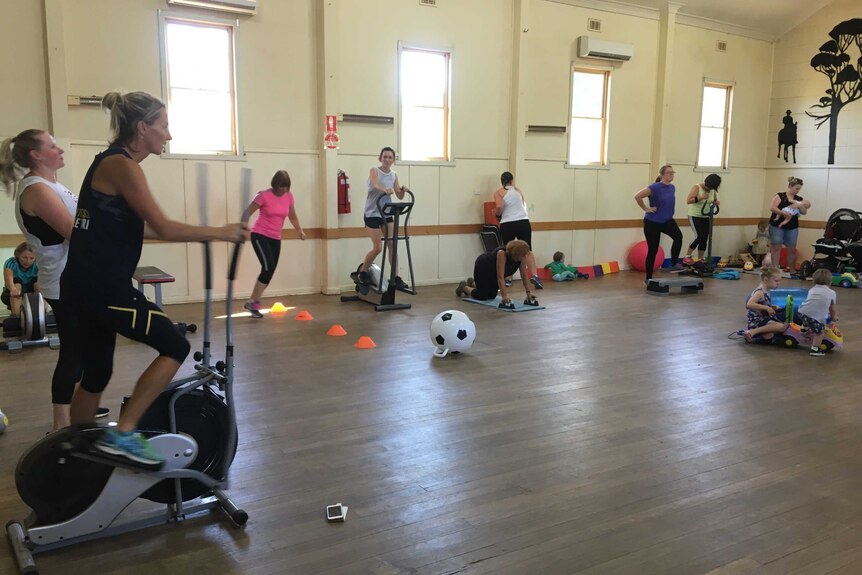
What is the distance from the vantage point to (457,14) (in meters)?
8.50

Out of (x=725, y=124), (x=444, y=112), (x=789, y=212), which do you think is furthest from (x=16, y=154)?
(x=725, y=124)

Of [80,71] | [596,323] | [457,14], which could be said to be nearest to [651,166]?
[457,14]

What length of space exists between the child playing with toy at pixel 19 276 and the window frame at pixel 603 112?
22.8 feet

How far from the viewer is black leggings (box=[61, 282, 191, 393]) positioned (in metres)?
2.20

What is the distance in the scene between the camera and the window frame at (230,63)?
269 inches

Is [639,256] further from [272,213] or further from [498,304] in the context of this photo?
[272,213]

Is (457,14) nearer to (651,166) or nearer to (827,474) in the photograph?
(651,166)

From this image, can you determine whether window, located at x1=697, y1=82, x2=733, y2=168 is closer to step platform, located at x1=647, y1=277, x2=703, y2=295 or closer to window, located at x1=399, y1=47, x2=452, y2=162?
step platform, located at x1=647, y1=277, x2=703, y2=295

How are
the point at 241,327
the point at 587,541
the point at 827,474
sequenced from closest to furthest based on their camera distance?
1. the point at 587,541
2. the point at 827,474
3. the point at 241,327

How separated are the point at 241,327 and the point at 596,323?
11.1ft

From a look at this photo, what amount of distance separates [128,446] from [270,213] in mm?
4325

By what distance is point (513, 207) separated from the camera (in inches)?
314

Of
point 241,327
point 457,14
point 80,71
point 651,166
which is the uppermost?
point 457,14

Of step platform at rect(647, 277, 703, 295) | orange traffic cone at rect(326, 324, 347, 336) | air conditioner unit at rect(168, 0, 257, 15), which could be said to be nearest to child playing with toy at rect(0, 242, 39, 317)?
orange traffic cone at rect(326, 324, 347, 336)
